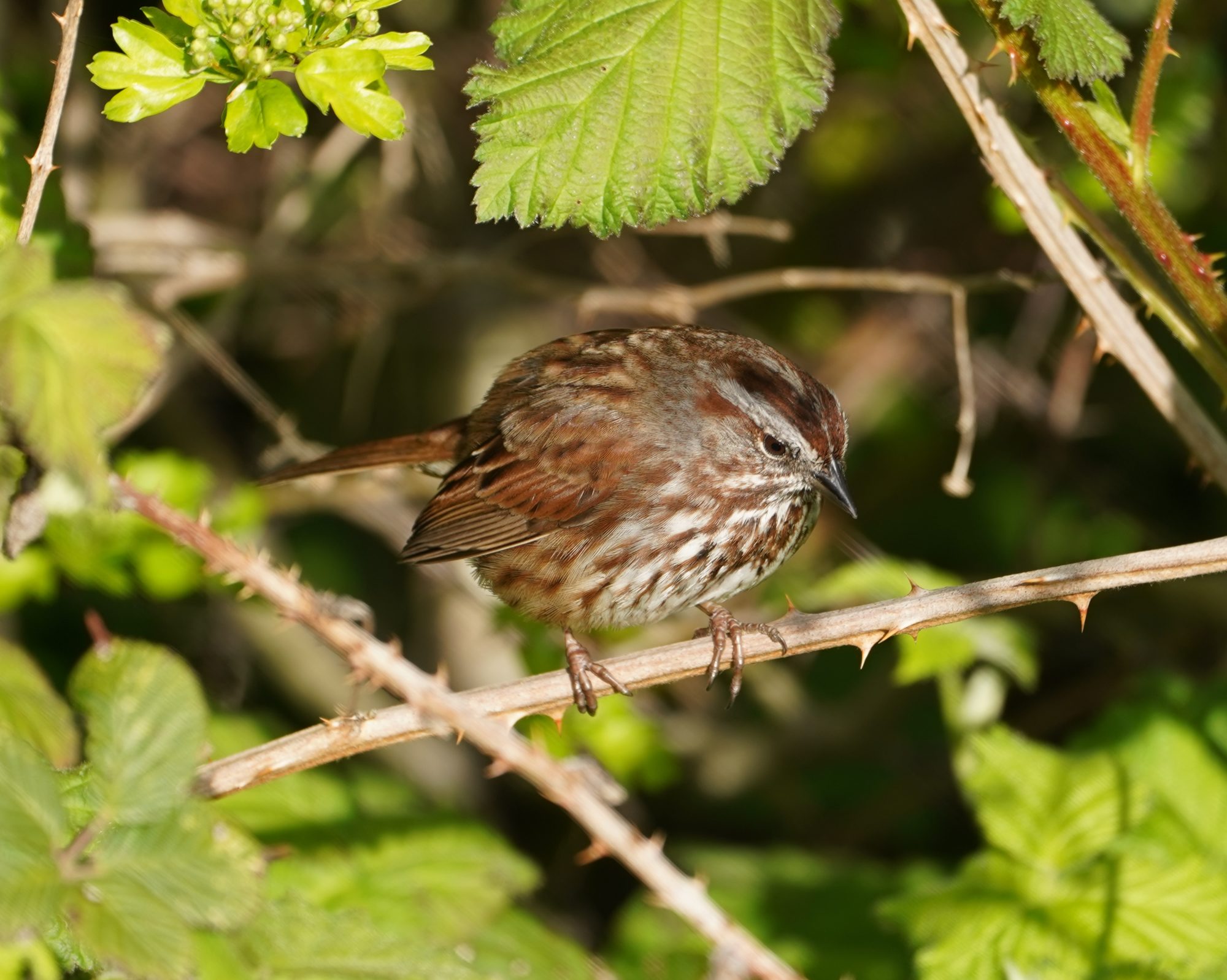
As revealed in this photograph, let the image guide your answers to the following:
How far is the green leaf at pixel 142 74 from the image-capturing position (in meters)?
2.45

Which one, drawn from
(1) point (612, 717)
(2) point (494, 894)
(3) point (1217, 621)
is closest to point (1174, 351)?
(3) point (1217, 621)

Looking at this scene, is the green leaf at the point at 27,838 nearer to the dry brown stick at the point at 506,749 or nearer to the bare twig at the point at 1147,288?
the dry brown stick at the point at 506,749

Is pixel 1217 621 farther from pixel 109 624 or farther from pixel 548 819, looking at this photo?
pixel 109 624

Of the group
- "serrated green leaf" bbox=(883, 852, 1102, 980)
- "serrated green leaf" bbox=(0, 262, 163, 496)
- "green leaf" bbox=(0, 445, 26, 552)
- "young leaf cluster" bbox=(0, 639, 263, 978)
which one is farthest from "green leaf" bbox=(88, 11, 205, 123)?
"serrated green leaf" bbox=(883, 852, 1102, 980)

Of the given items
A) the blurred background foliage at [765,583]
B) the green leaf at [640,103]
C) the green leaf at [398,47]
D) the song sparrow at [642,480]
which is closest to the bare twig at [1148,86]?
the blurred background foliage at [765,583]

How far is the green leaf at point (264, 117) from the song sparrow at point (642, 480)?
4.69 feet

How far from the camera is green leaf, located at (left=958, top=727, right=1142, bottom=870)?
352 centimetres

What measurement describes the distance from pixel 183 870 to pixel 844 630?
4.09ft

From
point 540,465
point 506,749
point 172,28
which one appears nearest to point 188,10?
point 172,28

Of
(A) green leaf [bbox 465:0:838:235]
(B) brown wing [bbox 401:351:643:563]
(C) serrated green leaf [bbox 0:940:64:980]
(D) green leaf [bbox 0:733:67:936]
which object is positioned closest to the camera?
(D) green leaf [bbox 0:733:67:936]

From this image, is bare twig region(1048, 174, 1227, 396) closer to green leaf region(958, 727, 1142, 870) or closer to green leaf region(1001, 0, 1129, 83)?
green leaf region(1001, 0, 1129, 83)

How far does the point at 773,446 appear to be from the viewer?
3605 millimetres

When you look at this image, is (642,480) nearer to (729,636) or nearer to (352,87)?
(729,636)

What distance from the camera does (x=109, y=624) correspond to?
5496 millimetres
